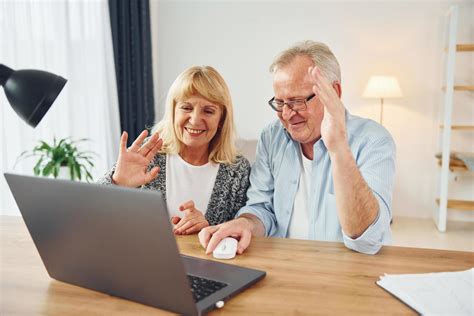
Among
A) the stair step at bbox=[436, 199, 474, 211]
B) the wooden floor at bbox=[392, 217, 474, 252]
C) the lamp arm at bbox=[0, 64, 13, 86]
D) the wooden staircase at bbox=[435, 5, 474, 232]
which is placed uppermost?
the lamp arm at bbox=[0, 64, 13, 86]

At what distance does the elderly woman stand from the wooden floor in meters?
2.24

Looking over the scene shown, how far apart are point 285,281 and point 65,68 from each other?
9.29ft

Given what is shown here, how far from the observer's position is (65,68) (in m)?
3.31

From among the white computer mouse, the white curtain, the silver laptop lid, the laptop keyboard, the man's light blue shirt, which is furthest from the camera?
the white curtain

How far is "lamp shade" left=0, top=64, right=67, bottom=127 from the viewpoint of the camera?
0.91m

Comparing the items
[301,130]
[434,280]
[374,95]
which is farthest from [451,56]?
[434,280]

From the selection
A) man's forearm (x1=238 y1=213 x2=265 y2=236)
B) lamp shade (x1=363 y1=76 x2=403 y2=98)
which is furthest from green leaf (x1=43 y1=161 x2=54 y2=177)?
lamp shade (x1=363 y1=76 x2=403 y2=98)

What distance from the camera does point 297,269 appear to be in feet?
3.37

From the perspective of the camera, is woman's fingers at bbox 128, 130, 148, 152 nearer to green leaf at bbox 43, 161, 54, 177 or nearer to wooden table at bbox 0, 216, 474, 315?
wooden table at bbox 0, 216, 474, 315

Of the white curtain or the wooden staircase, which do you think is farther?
the wooden staircase

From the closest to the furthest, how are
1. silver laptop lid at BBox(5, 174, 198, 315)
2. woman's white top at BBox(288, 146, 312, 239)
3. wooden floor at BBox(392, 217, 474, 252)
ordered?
1. silver laptop lid at BBox(5, 174, 198, 315)
2. woman's white top at BBox(288, 146, 312, 239)
3. wooden floor at BBox(392, 217, 474, 252)

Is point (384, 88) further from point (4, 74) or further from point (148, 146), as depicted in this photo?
point (4, 74)

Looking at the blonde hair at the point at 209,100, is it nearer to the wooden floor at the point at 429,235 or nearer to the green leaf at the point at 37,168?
the green leaf at the point at 37,168

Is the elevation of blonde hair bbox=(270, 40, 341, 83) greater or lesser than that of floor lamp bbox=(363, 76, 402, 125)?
greater
